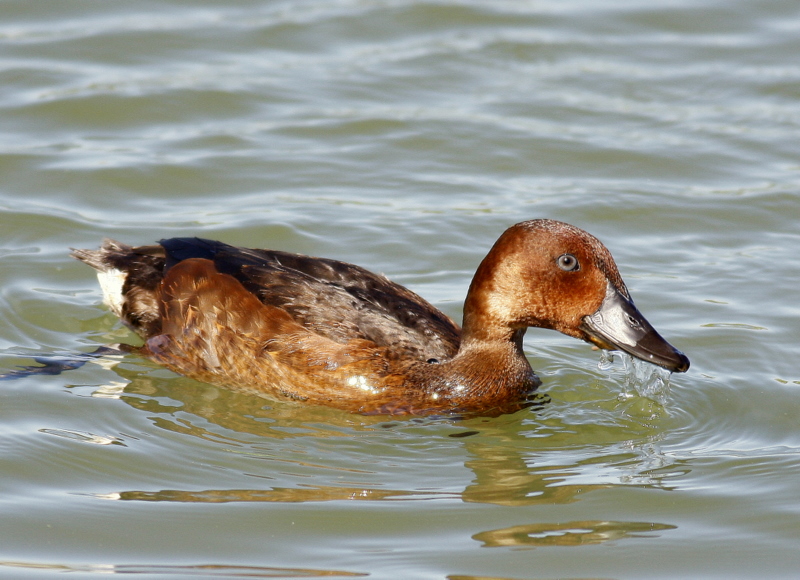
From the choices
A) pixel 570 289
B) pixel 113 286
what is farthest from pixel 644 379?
pixel 113 286

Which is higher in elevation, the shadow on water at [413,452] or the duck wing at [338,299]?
the duck wing at [338,299]

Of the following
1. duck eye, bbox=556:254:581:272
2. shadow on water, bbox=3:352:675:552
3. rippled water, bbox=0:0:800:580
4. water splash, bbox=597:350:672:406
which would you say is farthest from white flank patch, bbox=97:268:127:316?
water splash, bbox=597:350:672:406

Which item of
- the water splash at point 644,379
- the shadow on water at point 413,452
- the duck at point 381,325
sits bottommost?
the shadow on water at point 413,452

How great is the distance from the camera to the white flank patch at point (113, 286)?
7500 millimetres

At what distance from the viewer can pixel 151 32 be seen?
12.5 metres

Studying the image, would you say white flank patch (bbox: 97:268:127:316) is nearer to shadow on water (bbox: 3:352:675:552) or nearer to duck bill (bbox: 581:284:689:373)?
shadow on water (bbox: 3:352:675:552)

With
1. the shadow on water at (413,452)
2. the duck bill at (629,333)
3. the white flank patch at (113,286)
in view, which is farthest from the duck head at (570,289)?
the white flank patch at (113,286)

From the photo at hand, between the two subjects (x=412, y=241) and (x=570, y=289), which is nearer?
(x=570, y=289)

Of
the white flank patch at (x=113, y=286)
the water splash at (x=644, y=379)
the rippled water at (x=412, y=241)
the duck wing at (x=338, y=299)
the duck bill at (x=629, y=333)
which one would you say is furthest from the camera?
the white flank patch at (x=113, y=286)

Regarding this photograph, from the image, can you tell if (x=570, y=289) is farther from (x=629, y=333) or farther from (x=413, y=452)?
(x=413, y=452)

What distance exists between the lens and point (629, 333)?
20.1ft

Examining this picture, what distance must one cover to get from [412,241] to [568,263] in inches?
118

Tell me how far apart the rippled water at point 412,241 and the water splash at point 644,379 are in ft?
0.21

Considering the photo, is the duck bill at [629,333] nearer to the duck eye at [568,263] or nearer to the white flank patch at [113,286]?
the duck eye at [568,263]
